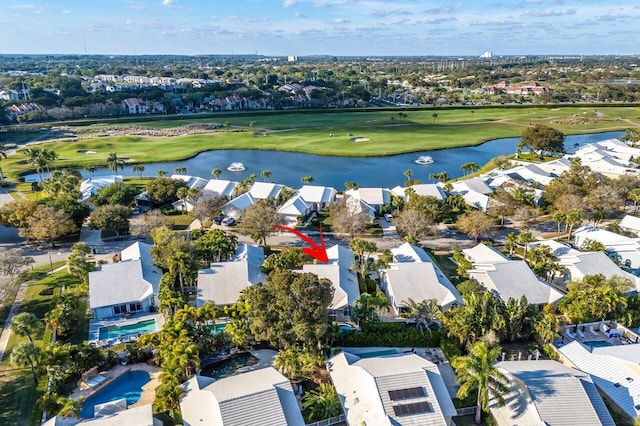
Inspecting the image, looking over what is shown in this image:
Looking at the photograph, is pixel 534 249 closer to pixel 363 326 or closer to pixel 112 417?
pixel 363 326

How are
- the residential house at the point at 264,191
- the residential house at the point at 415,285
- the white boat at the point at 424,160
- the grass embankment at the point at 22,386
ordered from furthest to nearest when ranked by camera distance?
the white boat at the point at 424,160 < the residential house at the point at 264,191 < the residential house at the point at 415,285 < the grass embankment at the point at 22,386

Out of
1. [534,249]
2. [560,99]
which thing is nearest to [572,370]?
[534,249]

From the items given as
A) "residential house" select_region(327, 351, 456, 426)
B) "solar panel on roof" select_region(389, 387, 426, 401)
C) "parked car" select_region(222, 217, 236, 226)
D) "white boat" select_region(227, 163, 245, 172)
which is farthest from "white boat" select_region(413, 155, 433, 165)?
"solar panel on roof" select_region(389, 387, 426, 401)

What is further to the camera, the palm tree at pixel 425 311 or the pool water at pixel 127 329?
the pool water at pixel 127 329

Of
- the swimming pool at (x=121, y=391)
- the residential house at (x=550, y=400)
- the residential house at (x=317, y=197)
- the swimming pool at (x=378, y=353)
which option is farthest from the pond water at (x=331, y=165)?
the residential house at (x=550, y=400)

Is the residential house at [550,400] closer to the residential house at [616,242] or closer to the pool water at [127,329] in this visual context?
the residential house at [616,242]

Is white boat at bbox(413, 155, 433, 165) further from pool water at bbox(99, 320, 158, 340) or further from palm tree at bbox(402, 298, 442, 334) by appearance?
pool water at bbox(99, 320, 158, 340)
